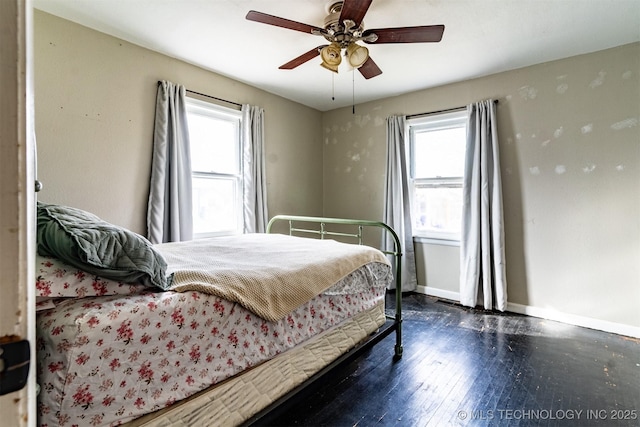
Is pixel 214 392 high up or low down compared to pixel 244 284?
down

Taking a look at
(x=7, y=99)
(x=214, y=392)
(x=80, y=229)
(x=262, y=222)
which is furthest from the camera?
(x=262, y=222)

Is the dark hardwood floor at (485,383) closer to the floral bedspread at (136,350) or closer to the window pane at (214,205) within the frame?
the floral bedspread at (136,350)

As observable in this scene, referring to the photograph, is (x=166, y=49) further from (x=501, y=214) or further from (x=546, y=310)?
(x=546, y=310)

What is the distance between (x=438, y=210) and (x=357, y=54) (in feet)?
7.09

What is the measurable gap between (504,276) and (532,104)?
1.66m

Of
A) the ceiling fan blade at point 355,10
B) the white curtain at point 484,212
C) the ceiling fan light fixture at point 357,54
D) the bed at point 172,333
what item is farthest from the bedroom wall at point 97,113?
the white curtain at point 484,212

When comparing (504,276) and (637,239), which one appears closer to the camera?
(637,239)

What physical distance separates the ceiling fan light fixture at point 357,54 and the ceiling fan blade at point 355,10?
179 mm

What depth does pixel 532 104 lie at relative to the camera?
2873mm

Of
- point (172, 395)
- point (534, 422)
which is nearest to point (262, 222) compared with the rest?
point (172, 395)

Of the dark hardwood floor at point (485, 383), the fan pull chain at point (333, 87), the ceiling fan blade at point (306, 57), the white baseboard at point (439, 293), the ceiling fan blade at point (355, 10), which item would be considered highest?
the fan pull chain at point (333, 87)

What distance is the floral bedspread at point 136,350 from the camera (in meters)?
0.85

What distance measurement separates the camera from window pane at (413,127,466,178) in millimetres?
3340

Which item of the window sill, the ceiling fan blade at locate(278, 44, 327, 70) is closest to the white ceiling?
the ceiling fan blade at locate(278, 44, 327, 70)
